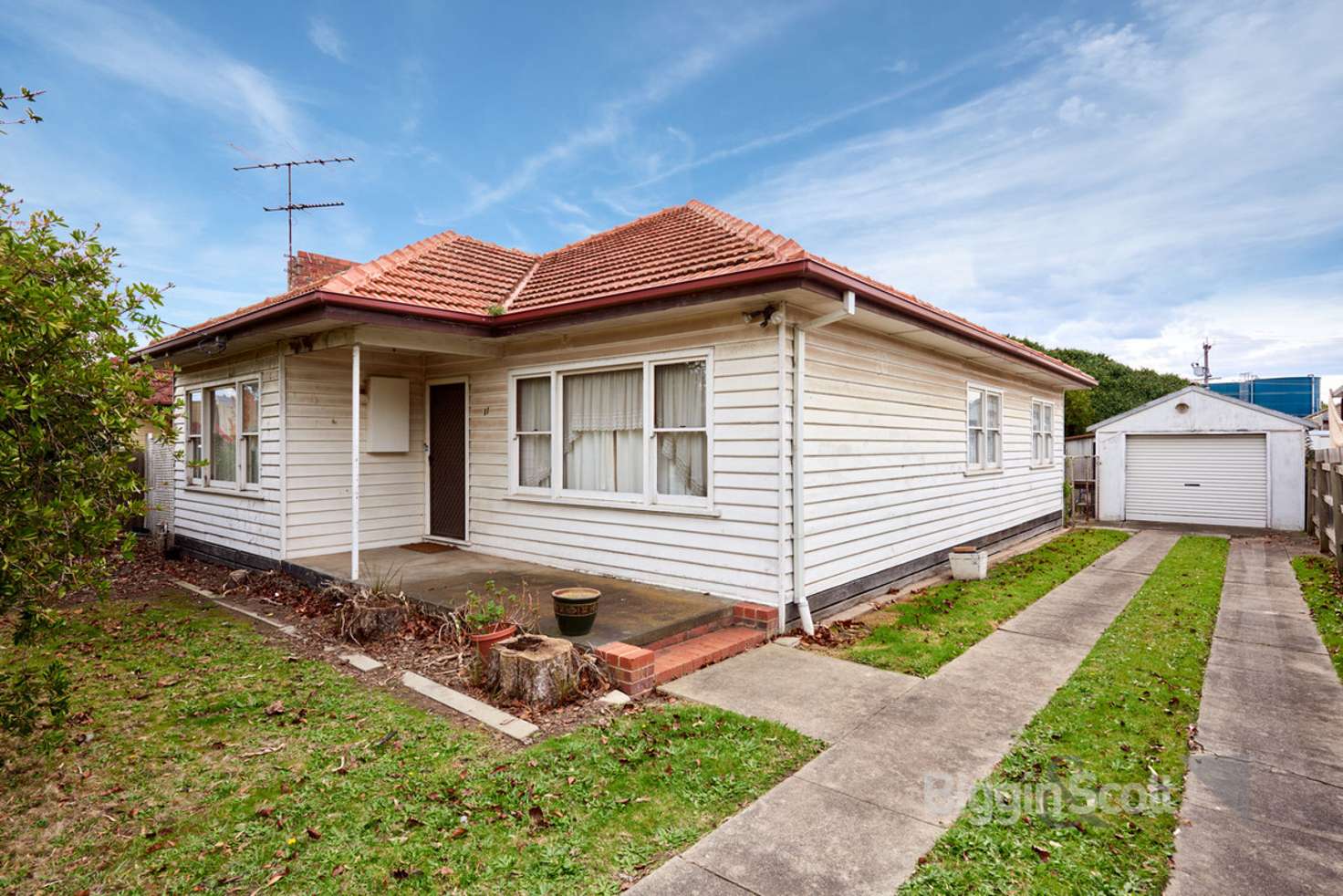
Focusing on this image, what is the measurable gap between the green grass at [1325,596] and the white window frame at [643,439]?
5288 millimetres

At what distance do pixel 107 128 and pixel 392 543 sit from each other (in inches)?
333

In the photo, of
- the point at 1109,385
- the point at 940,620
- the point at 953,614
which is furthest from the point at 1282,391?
the point at 940,620

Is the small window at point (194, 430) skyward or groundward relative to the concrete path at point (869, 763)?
skyward

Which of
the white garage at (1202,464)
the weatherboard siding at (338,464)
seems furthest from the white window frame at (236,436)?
the white garage at (1202,464)

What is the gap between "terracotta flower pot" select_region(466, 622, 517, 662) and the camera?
15.4 feet

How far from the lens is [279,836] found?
2.81 metres

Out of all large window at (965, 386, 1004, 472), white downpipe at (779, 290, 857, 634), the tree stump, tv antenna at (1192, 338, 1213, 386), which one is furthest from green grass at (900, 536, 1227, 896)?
tv antenna at (1192, 338, 1213, 386)

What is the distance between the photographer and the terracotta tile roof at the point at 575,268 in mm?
6078

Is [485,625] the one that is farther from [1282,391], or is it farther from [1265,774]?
[1282,391]

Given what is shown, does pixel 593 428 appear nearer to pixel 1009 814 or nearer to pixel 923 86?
pixel 1009 814

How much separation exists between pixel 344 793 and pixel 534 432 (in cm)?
498

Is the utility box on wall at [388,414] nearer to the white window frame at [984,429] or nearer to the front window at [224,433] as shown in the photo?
the front window at [224,433]

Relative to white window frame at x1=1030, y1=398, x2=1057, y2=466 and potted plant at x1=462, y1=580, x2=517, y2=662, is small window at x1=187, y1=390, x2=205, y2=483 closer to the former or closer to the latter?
potted plant at x1=462, y1=580, x2=517, y2=662

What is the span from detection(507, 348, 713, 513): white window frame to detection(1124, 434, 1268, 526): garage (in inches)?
561
